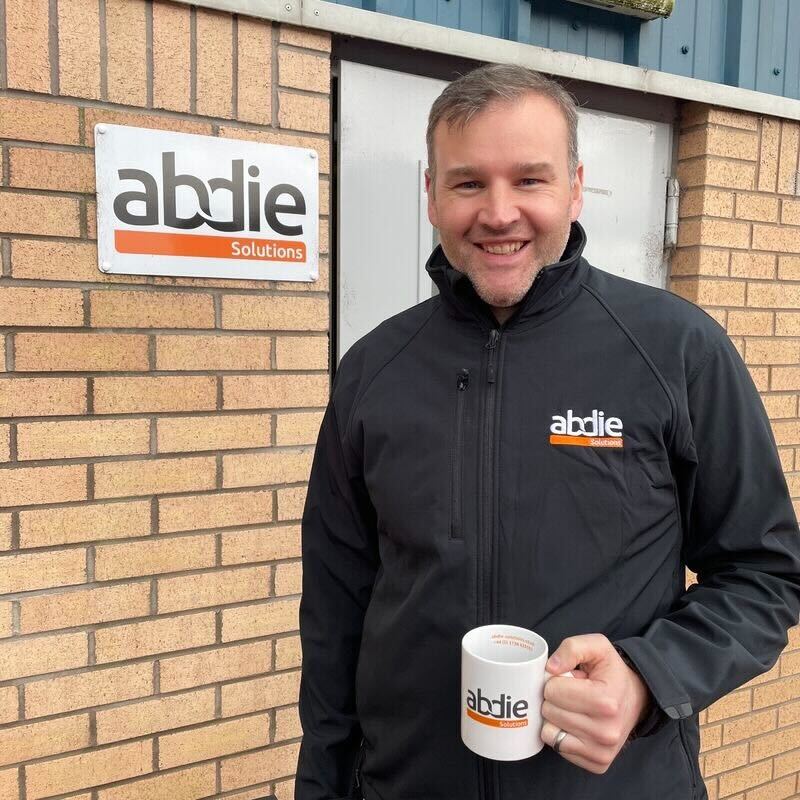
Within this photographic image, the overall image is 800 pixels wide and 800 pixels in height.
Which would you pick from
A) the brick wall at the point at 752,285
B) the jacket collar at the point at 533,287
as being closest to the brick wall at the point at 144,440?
the jacket collar at the point at 533,287

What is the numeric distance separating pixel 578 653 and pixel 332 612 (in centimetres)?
70

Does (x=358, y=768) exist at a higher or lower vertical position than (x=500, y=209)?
lower

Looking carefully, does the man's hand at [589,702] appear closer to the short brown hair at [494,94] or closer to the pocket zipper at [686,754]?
the pocket zipper at [686,754]

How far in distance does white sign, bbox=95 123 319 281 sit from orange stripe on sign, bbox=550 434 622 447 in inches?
46.3

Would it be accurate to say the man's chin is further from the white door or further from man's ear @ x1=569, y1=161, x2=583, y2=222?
the white door

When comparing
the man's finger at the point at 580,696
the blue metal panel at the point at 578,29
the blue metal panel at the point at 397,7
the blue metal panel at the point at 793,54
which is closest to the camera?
the man's finger at the point at 580,696

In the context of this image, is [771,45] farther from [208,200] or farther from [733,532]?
[733,532]

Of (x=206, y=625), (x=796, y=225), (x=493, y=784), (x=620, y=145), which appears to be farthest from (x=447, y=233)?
(x=796, y=225)

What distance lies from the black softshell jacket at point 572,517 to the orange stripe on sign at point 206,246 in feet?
2.84

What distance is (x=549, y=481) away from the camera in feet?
4.63

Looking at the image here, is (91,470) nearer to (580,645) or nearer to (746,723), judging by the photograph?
(580,645)

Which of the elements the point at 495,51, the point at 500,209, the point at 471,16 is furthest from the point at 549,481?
the point at 471,16

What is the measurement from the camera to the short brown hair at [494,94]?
1.46 m

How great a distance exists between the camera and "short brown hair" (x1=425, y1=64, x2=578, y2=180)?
146cm
